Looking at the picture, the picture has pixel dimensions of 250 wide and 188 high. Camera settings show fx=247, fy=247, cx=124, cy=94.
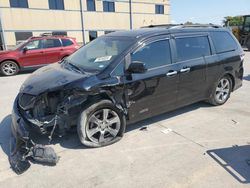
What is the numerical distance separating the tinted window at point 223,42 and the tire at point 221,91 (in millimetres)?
641

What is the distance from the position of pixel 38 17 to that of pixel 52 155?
2644cm

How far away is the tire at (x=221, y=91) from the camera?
17.6 feet

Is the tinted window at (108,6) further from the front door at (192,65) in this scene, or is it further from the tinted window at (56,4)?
the front door at (192,65)

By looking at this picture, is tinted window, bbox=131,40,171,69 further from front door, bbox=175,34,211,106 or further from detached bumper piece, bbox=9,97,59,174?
detached bumper piece, bbox=9,97,59,174

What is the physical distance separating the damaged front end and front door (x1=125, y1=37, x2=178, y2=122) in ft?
2.88

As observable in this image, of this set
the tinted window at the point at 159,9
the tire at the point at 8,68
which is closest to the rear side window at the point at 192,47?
the tire at the point at 8,68

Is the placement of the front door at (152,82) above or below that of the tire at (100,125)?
above

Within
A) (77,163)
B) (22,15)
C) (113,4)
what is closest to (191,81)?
(77,163)

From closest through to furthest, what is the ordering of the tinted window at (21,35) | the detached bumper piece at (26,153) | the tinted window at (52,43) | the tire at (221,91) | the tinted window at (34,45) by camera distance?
the detached bumper piece at (26,153)
the tire at (221,91)
the tinted window at (34,45)
the tinted window at (52,43)
the tinted window at (21,35)

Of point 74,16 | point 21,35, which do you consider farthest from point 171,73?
point 74,16

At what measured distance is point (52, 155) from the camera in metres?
3.42

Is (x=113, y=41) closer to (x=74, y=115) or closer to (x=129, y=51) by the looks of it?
(x=129, y=51)

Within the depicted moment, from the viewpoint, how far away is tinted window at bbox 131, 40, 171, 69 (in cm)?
407

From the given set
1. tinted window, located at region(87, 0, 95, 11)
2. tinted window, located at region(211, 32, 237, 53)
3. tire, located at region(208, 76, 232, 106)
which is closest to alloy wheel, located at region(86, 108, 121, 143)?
tire, located at region(208, 76, 232, 106)
